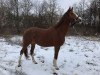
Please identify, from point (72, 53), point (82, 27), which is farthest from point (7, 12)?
point (72, 53)

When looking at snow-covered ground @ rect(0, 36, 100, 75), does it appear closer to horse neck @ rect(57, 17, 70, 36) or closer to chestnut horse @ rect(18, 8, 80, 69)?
chestnut horse @ rect(18, 8, 80, 69)

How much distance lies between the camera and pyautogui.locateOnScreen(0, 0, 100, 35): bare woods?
31.3m

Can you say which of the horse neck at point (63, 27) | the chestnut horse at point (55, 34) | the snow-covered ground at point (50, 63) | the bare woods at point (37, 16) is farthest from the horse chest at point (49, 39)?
the bare woods at point (37, 16)

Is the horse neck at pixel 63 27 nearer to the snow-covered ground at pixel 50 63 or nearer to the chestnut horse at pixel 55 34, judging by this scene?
the chestnut horse at pixel 55 34

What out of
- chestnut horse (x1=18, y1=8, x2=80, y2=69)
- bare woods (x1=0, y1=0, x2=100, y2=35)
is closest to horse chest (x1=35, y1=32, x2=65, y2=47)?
chestnut horse (x1=18, y1=8, x2=80, y2=69)

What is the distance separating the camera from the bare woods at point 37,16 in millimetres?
31312

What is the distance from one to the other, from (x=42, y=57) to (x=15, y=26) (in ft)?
71.7

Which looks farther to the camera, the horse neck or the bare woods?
the bare woods

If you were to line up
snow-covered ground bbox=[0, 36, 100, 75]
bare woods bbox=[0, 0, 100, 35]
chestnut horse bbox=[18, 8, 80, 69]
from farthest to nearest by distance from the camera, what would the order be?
bare woods bbox=[0, 0, 100, 35] < chestnut horse bbox=[18, 8, 80, 69] < snow-covered ground bbox=[0, 36, 100, 75]

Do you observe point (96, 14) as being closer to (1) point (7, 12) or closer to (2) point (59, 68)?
(1) point (7, 12)

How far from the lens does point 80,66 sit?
8.91 m

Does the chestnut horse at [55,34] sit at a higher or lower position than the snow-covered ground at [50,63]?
higher

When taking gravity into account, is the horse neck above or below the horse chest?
above

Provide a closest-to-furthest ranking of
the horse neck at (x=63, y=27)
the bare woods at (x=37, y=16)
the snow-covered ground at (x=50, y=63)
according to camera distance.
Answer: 1. the snow-covered ground at (x=50, y=63)
2. the horse neck at (x=63, y=27)
3. the bare woods at (x=37, y=16)
